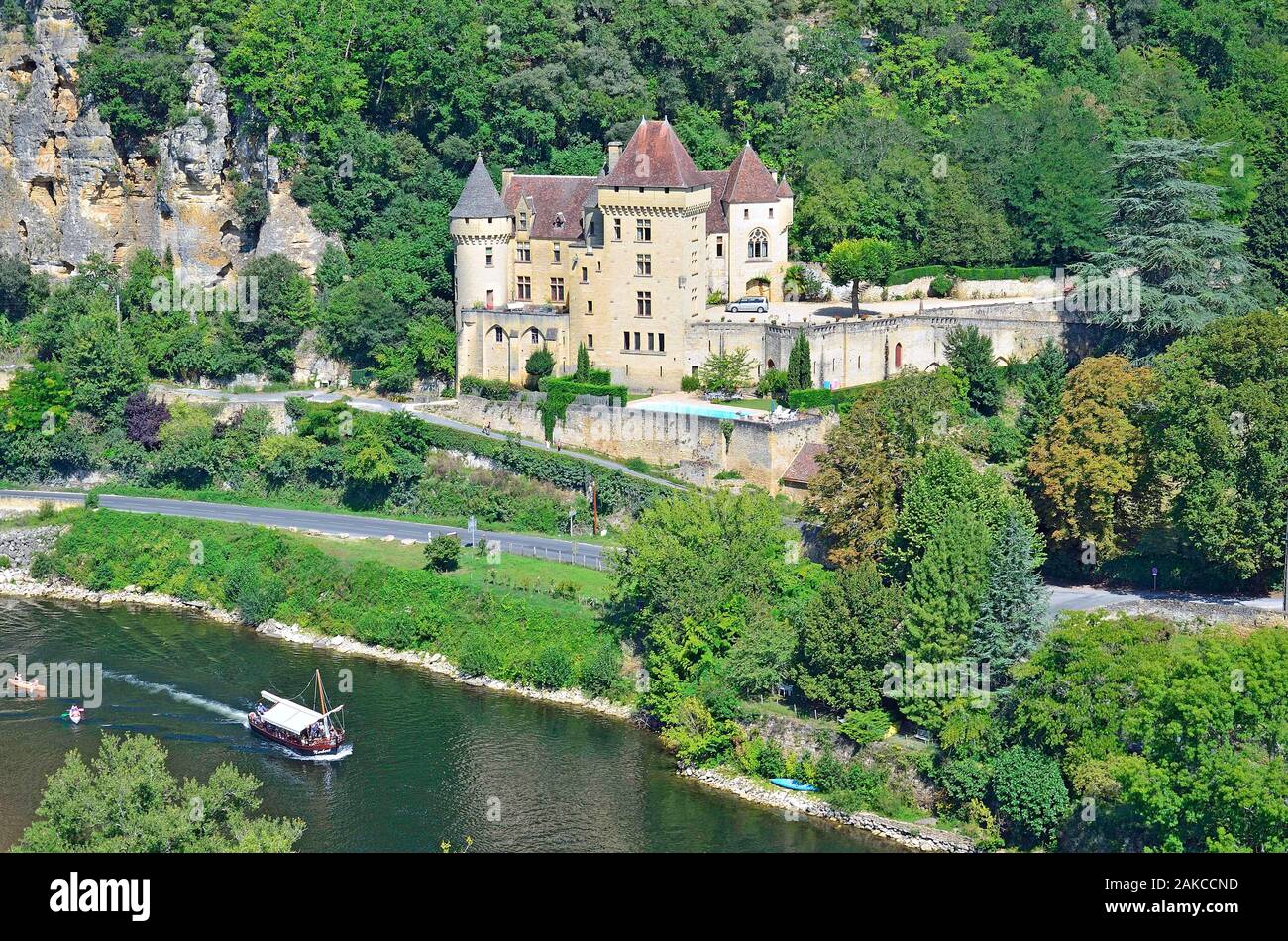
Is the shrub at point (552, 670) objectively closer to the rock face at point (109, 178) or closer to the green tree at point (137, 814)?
the green tree at point (137, 814)

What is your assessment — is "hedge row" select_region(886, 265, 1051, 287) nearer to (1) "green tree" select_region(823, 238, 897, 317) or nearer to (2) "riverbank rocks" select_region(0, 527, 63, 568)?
(1) "green tree" select_region(823, 238, 897, 317)

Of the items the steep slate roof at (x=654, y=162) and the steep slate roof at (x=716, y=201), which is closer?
the steep slate roof at (x=654, y=162)

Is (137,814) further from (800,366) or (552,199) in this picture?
(552,199)

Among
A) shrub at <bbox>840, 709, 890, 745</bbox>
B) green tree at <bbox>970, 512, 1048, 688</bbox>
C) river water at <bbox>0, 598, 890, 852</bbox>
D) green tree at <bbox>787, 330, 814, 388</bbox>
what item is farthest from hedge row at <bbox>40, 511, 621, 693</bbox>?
green tree at <bbox>787, 330, 814, 388</bbox>

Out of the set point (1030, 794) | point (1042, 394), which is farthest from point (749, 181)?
point (1030, 794)

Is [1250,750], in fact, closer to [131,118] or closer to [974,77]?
[974,77]

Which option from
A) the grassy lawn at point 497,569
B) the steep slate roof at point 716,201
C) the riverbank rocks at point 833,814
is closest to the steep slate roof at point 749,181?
the steep slate roof at point 716,201
